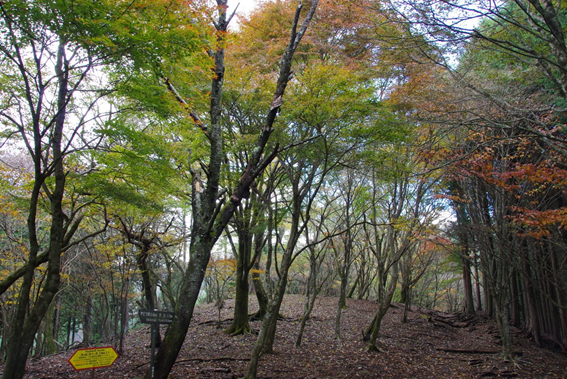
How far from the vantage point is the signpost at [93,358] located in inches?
187

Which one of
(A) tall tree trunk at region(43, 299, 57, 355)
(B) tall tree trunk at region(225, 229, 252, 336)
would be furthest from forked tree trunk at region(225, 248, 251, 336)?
(A) tall tree trunk at region(43, 299, 57, 355)

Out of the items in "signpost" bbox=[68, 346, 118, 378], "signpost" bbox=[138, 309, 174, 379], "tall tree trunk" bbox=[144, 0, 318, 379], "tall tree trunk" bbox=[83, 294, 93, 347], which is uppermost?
"tall tree trunk" bbox=[144, 0, 318, 379]

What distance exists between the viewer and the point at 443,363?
8.27m

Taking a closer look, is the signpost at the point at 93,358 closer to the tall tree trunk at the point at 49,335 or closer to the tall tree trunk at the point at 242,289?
the tall tree trunk at the point at 242,289

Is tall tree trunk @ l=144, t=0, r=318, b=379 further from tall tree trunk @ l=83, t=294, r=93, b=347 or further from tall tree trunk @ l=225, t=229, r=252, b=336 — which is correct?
tall tree trunk @ l=83, t=294, r=93, b=347

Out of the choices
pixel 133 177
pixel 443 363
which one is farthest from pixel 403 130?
pixel 443 363

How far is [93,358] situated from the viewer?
4.90 metres

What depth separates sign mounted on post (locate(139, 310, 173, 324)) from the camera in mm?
4723

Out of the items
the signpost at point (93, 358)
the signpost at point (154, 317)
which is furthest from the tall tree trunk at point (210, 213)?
the signpost at point (93, 358)

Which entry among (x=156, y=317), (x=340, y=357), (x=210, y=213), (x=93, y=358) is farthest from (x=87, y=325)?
(x=210, y=213)

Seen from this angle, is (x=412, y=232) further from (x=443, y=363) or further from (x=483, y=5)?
(x=483, y=5)

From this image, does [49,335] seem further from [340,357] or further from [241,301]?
[340,357]

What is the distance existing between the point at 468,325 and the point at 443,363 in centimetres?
716

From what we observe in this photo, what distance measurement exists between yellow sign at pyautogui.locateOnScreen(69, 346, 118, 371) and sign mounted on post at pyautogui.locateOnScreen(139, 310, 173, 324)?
0.88m
